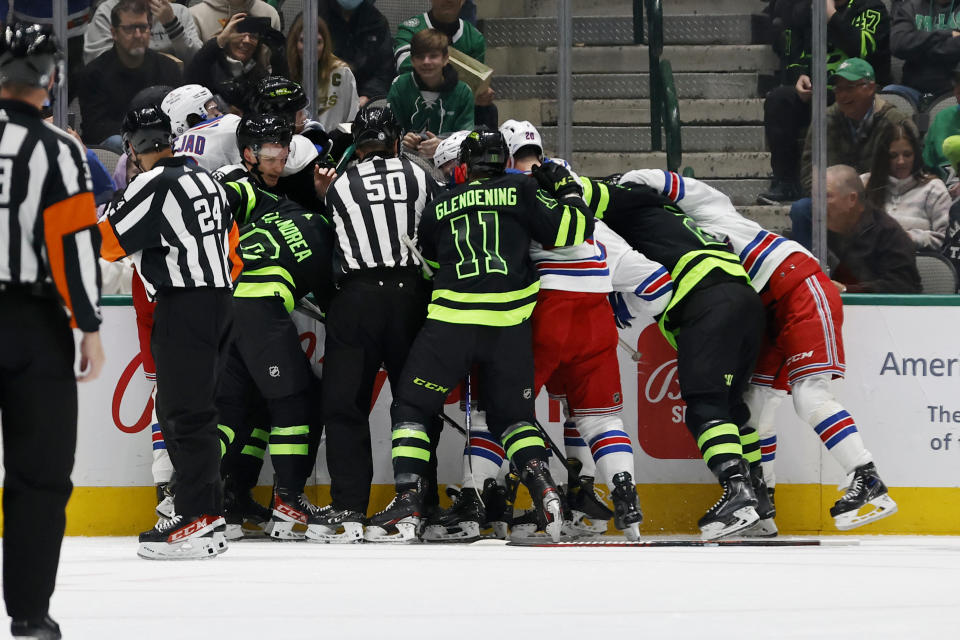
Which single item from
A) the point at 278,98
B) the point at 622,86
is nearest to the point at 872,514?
the point at 622,86

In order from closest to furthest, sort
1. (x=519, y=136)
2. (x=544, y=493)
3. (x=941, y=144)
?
1. (x=544, y=493)
2. (x=519, y=136)
3. (x=941, y=144)

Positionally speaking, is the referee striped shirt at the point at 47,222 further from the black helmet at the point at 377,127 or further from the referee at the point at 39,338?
the black helmet at the point at 377,127

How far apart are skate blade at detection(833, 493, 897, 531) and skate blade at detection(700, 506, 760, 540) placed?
0.33 metres

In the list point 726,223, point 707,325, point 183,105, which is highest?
point 183,105

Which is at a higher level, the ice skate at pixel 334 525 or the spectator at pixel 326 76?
the spectator at pixel 326 76

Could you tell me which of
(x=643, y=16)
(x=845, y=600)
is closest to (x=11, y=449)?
(x=845, y=600)

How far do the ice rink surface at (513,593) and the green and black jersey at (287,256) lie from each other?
1.04m

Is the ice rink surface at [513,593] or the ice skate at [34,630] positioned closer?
the ice skate at [34,630]

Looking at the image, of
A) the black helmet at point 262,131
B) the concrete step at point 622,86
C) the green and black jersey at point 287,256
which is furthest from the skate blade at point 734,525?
the black helmet at point 262,131

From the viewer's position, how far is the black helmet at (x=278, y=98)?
237 inches

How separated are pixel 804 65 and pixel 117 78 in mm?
2966

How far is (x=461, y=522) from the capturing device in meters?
5.62

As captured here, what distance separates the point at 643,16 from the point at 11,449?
163 inches

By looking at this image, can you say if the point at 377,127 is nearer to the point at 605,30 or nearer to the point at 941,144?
the point at 605,30
